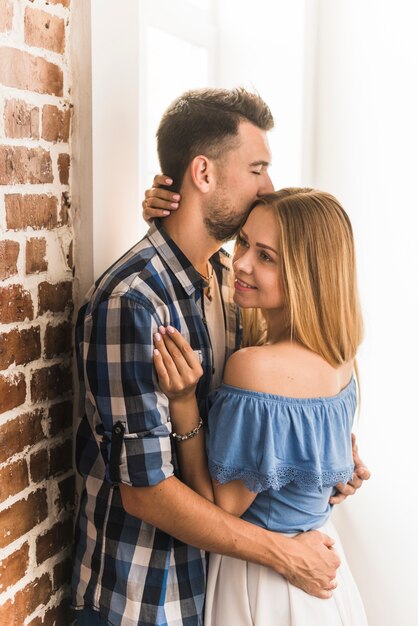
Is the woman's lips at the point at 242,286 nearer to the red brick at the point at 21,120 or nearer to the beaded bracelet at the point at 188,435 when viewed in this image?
the beaded bracelet at the point at 188,435

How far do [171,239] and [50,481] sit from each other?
2.08 feet

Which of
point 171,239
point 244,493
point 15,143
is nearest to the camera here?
point 15,143

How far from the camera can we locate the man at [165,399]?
1457 mm

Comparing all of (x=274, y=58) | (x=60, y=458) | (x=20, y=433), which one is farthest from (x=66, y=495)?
(x=274, y=58)

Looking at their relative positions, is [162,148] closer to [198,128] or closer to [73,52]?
[198,128]

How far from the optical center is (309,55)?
2553 mm

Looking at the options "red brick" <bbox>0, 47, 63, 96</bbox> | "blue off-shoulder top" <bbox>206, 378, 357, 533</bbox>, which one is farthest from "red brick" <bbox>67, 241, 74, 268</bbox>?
"blue off-shoulder top" <bbox>206, 378, 357, 533</bbox>

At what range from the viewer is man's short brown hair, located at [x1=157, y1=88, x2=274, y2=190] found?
171 centimetres

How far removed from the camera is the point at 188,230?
172 cm

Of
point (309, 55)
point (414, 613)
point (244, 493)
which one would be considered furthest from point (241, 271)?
point (414, 613)

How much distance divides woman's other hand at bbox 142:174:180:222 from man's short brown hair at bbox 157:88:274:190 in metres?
0.02

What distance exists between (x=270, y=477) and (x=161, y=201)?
701 millimetres

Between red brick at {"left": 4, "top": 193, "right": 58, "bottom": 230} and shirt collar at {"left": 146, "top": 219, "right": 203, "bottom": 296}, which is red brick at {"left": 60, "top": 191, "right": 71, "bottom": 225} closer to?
red brick at {"left": 4, "top": 193, "right": 58, "bottom": 230}

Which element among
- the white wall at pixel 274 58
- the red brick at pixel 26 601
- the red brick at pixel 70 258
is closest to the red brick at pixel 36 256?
the red brick at pixel 70 258
